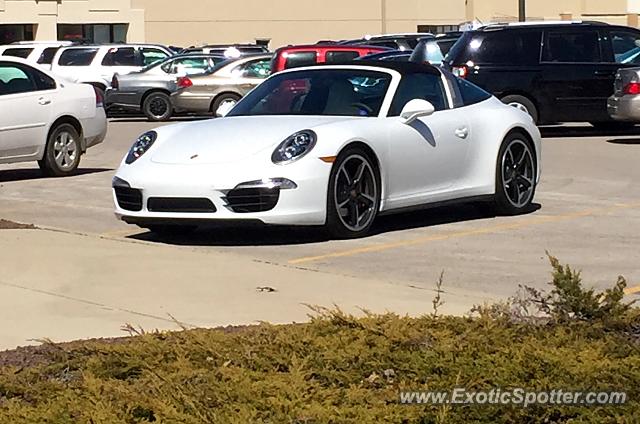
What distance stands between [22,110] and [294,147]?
21.1 ft

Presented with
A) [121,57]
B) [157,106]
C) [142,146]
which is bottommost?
[157,106]

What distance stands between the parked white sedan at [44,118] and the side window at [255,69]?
10926mm

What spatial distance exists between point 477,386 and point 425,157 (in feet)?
19.4

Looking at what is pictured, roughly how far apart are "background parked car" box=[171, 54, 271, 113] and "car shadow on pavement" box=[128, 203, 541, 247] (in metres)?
15.8

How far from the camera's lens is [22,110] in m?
15.5

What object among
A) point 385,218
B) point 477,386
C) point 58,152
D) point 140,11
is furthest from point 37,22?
point 477,386

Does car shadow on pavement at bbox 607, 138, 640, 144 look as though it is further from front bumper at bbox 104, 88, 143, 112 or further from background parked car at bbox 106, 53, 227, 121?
front bumper at bbox 104, 88, 143, 112

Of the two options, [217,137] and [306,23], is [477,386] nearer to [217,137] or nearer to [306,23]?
[217,137]

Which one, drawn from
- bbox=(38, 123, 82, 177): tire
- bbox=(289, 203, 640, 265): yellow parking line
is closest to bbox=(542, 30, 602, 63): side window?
bbox=(38, 123, 82, 177): tire

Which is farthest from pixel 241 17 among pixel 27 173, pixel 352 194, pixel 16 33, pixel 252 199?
pixel 252 199

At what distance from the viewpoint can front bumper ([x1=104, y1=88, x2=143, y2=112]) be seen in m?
28.5

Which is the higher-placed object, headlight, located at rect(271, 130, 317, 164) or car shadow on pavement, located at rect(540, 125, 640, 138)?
headlight, located at rect(271, 130, 317, 164)

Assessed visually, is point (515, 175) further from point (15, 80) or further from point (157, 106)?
point (157, 106)

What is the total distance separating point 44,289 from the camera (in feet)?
27.6
